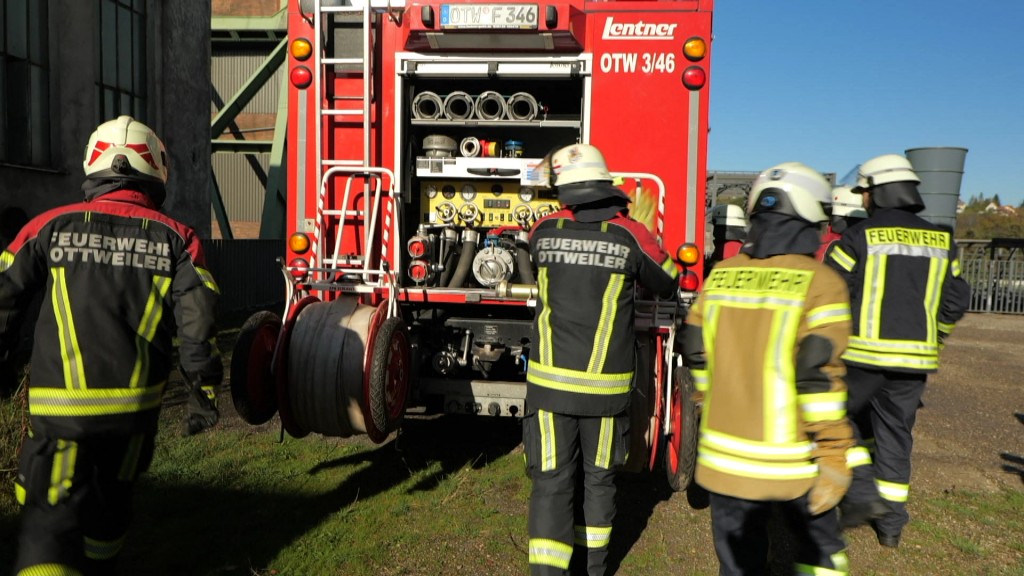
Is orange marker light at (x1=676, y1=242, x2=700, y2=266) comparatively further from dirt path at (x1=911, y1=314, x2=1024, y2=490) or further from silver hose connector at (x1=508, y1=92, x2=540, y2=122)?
dirt path at (x1=911, y1=314, x2=1024, y2=490)

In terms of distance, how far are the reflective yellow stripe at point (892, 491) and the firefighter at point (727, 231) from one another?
148 inches

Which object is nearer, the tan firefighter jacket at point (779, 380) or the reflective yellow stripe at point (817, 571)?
the tan firefighter jacket at point (779, 380)

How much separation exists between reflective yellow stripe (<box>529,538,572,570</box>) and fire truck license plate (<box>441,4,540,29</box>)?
2.94 meters

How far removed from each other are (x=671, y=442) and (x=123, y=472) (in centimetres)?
279

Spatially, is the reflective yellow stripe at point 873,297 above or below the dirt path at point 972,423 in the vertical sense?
above

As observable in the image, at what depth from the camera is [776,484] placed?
2.58m

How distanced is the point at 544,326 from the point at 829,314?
4.55ft

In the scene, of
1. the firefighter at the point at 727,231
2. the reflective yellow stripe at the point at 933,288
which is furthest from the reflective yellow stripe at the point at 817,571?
the firefighter at the point at 727,231

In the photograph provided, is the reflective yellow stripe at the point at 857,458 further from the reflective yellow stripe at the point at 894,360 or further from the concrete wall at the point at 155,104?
the concrete wall at the point at 155,104

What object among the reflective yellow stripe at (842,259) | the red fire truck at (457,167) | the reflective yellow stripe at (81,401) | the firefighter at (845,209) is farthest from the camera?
the firefighter at (845,209)

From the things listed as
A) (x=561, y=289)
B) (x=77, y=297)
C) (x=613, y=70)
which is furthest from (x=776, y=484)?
(x=613, y=70)

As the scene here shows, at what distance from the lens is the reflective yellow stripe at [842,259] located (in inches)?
173

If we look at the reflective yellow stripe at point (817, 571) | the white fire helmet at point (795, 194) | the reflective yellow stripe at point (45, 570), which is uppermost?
the white fire helmet at point (795, 194)

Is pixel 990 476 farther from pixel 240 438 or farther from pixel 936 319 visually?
pixel 240 438
